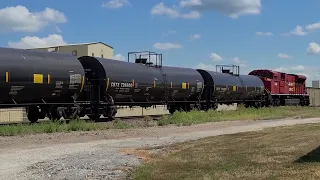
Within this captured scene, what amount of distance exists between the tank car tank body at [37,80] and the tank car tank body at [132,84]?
5.33ft

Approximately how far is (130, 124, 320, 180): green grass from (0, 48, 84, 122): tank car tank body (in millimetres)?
9245

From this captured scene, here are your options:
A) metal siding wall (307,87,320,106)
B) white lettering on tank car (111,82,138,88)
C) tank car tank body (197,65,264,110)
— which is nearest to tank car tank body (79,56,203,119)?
white lettering on tank car (111,82,138,88)

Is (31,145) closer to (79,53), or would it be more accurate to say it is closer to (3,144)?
(3,144)

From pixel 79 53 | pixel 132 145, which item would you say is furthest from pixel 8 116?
pixel 79 53

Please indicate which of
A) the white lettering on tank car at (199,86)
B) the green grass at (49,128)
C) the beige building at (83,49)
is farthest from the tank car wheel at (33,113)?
the beige building at (83,49)

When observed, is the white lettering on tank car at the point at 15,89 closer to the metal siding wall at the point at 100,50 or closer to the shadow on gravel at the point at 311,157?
the shadow on gravel at the point at 311,157

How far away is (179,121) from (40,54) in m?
8.74

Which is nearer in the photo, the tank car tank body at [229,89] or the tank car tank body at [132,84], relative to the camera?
the tank car tank body at [132,84]

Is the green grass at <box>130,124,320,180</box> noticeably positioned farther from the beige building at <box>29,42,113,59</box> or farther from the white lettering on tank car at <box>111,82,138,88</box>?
the beige building at <box>29,42,113,59</box>

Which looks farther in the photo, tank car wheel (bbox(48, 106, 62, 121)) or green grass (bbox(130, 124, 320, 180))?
tank car wheel (bbox(48, 106, 62, 121))

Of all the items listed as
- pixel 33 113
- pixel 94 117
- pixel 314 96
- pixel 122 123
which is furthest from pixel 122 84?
pixel 314 96

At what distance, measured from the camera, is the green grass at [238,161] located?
893cm

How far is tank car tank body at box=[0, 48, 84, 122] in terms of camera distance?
19.9 m

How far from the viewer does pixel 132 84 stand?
27.0 metres
